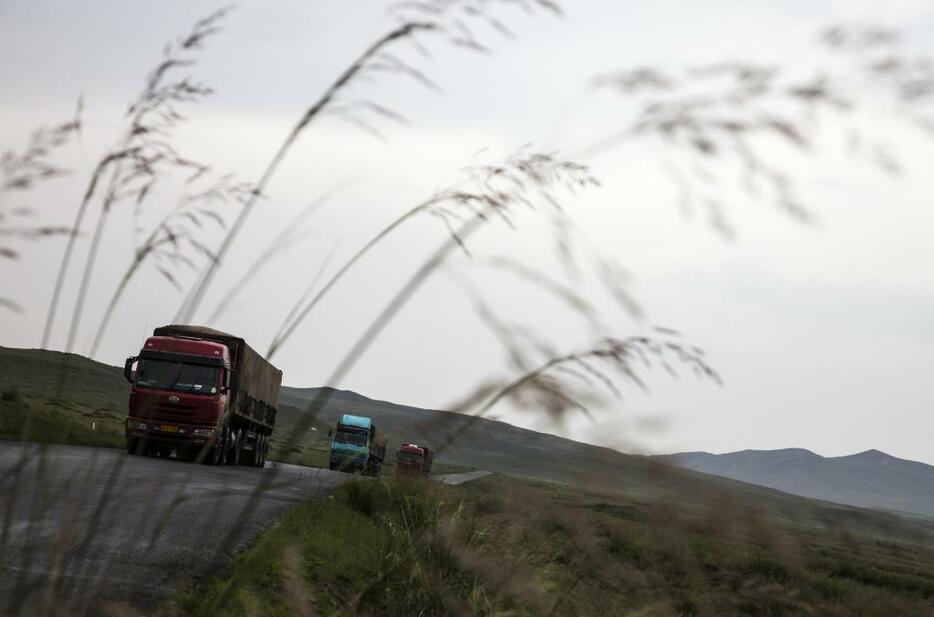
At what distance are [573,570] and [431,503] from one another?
8734 mm

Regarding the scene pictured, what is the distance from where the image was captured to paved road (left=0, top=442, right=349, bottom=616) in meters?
3.11

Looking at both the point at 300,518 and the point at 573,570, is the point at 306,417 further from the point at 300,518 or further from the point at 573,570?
the point at 300,518

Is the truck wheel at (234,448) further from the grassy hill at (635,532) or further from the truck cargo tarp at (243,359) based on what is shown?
the grassy hill at (635,532)

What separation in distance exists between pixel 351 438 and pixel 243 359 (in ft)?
63.5

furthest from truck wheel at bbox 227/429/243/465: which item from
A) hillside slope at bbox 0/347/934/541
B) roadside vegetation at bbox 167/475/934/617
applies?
hillside slope at bbox 0/347/934/541

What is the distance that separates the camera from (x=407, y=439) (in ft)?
10.7

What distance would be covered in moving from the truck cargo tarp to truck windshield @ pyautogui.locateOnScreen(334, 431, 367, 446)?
1019 centimetres

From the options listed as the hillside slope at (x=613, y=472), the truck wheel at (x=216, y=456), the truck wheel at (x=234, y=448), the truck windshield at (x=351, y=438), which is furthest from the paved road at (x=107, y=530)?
the truck windshield at (x=351, y=438)

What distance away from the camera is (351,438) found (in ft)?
166

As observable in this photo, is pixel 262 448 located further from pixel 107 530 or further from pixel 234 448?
pixel 107 530

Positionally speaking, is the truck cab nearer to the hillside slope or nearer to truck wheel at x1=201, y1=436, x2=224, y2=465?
truck wheel at x1=201, y1=436, x2=224, y2=465

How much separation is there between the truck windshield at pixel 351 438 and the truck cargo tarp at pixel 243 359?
33.4ft

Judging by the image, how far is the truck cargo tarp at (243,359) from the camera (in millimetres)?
30516

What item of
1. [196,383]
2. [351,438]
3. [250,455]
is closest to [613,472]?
[196,383]
